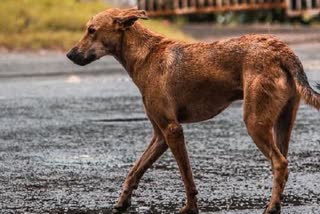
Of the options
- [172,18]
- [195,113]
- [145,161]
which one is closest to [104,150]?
[145,161]

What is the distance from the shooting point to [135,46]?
7555 mm

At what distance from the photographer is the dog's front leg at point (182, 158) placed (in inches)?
281

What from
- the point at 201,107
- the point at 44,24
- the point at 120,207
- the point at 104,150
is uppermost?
the point at 201,107

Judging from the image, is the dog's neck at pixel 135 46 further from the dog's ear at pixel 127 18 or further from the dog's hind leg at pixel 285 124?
the dog's hind leg at pixel 285 124

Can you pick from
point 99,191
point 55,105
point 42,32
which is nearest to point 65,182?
point 99,191

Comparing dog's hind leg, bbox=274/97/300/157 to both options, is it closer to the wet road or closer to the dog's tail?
the dog's tail

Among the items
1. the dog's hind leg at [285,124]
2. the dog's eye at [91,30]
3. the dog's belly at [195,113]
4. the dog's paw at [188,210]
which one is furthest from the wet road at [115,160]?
the dog's eye at [91,30]

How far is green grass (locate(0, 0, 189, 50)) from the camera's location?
22.7 metres

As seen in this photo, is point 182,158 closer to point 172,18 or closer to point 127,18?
point 127,18

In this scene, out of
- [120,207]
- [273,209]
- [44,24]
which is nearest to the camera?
[273,209]

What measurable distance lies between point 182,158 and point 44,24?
1689 centimetres

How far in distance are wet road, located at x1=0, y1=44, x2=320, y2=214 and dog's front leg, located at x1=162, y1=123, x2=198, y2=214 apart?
152 millimetres

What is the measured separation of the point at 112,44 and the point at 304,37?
688 inches

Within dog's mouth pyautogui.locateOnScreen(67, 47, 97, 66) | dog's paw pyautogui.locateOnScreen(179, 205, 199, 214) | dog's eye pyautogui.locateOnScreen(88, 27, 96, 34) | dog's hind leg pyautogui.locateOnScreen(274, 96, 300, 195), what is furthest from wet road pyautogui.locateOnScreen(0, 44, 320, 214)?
dog's eye pyautogui.locateOnScreen(88, 27, 96, 34)
